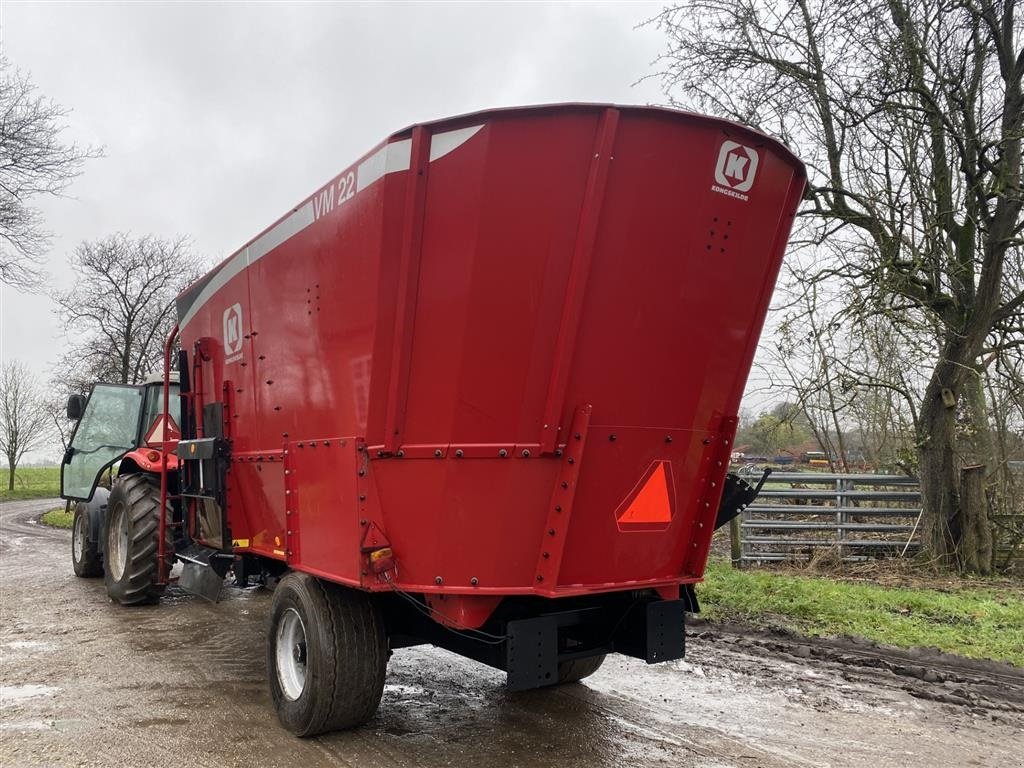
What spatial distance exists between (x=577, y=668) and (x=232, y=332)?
324 cm

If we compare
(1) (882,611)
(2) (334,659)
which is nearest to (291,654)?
(2) (334,659)

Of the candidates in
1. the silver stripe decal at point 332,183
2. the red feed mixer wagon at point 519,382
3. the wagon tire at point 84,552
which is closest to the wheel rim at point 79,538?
the wagon tire at point 84,552

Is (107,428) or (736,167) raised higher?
(736,167)

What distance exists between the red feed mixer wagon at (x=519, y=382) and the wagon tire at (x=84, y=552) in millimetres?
6045

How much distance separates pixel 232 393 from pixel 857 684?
15.4ft

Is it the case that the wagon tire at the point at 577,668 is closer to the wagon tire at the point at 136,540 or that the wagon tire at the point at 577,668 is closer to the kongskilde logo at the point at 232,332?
the kongskilde logo at the point at 232,332

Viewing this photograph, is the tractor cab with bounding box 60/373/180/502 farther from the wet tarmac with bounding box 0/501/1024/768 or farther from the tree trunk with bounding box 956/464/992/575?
the tree trunk with bounding box 956/464/992/575

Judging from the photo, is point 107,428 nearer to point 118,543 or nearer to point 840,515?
point 118,543

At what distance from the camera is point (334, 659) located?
12.6ft

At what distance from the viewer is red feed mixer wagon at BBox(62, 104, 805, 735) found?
3.35 m

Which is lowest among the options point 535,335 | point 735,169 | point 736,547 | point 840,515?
point 736,547

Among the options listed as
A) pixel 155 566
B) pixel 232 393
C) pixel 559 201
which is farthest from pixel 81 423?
pixel 559 201

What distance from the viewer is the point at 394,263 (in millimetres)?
3432

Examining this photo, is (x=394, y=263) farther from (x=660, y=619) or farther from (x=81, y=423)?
(x=81, y=423)
